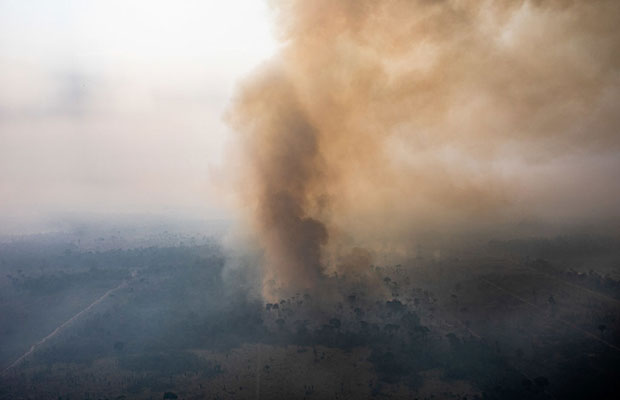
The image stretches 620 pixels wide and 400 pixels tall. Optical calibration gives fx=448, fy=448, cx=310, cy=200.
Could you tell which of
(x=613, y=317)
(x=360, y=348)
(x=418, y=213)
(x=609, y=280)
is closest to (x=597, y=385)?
(x=613, y=317)

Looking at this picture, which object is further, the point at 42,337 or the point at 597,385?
the point at 42,337

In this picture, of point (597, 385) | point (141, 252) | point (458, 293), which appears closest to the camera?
point (597, 385)

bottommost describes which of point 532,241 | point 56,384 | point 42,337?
point 56,384

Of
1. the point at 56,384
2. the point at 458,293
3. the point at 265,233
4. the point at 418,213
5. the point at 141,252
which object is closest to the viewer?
the point at 56,384

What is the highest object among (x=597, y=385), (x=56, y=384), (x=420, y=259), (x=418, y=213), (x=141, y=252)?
(x=418, y=213)

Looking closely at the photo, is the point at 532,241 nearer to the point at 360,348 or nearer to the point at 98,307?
the point at 360,348

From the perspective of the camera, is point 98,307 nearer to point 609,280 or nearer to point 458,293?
point 458,293

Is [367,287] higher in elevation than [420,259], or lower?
lower

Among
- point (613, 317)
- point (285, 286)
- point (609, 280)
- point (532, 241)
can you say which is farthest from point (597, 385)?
point (532, 241)

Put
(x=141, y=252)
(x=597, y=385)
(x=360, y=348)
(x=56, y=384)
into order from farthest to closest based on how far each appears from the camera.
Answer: (x=141, y=252), (x=360, y=348), (x=56, y=384), (x=597, y=385)
